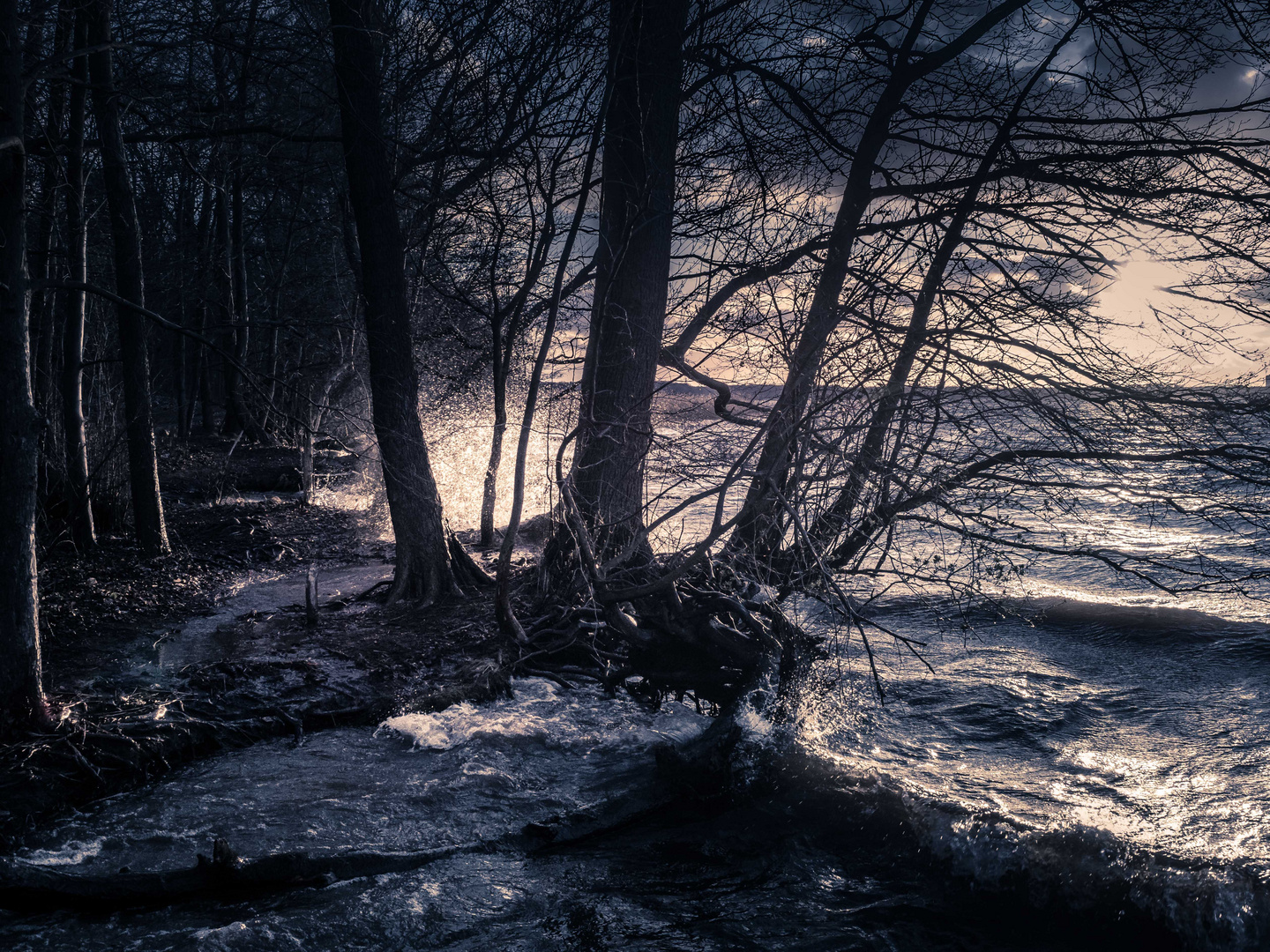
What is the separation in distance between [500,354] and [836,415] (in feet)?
20.8

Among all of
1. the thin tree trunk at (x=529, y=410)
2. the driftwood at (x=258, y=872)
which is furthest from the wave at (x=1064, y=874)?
the thin tree trunk at (x=529, y=410)

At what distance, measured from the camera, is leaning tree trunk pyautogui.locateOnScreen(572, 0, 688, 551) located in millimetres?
7578

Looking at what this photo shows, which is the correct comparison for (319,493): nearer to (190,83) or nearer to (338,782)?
(190,83)

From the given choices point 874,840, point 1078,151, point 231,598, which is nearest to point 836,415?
point 874,840

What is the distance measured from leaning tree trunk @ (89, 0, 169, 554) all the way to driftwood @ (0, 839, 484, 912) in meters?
7.36

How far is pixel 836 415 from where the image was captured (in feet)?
19.5

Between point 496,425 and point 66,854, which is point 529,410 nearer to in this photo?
point 496,425

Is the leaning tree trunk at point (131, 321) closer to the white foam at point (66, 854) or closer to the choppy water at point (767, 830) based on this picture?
the choppy water at point (767, 830)

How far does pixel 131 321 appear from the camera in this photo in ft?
33.2

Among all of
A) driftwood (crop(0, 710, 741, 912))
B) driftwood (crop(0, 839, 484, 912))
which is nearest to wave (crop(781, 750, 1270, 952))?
driftwood (crop(0, 710, 741, 912))

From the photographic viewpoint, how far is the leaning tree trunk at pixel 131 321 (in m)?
9.92

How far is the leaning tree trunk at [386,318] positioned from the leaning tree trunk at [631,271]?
2.04 m

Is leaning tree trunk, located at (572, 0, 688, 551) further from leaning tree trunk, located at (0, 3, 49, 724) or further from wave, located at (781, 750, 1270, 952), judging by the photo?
leaning tree trunk, located at (0, 3, 49, 724)

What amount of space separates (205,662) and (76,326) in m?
5.25
